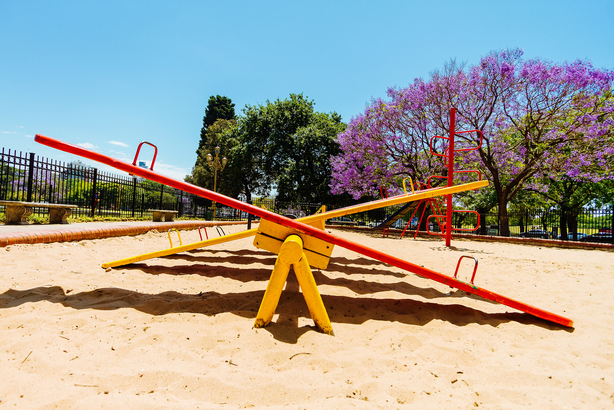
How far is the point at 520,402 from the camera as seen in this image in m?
1.30

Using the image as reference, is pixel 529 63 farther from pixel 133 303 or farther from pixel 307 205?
→ pixel 133 303

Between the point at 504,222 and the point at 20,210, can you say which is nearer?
the point at 20,210

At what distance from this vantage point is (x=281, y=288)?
2.00 metres

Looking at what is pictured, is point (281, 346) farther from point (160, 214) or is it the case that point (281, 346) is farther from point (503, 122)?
point (503, 122)

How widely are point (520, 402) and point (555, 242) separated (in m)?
10.4

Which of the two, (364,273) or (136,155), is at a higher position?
(136,155)

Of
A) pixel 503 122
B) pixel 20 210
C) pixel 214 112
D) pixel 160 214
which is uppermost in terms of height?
pixel 214 112

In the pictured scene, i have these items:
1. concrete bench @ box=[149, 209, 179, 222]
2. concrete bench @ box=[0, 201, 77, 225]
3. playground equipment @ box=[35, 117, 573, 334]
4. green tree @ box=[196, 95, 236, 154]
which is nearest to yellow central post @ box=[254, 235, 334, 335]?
playground equipment @ box=[35, 117, 573, 334]

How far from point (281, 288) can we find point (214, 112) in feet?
133

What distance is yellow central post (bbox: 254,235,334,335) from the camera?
197 cm

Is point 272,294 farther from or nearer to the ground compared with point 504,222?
nearer to the ground

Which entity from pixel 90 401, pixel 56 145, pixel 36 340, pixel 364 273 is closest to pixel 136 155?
pixel 56 145

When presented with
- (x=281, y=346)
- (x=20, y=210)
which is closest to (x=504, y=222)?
(x=281, y=346)

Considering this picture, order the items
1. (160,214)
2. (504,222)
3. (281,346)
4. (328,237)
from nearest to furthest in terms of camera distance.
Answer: (281,346) → (328,237) → (160,214) → (504,222)
